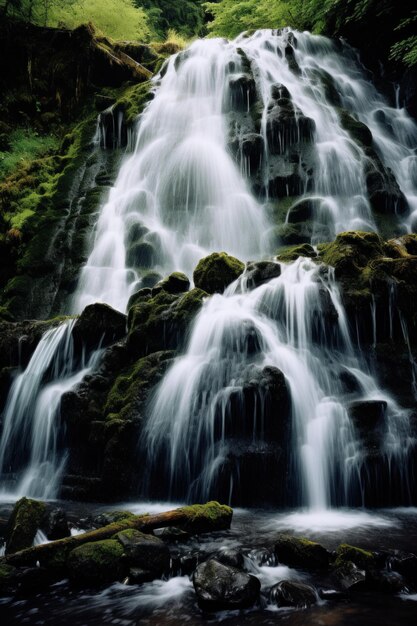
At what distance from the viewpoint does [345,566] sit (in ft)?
11.7

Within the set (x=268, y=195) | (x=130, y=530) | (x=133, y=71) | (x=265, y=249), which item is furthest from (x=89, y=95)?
(x=130, y=530)

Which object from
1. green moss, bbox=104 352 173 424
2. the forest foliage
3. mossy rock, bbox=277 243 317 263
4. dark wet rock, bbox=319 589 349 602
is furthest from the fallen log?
the forest foliage

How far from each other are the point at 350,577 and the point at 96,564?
1.96 m

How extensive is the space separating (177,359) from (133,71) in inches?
653

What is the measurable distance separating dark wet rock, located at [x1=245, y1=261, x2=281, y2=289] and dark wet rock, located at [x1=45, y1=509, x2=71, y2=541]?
16.7 feet

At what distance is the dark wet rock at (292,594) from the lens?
317cm

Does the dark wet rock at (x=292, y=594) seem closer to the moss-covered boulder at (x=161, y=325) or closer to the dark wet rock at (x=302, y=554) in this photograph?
the dark wet rock at (x=302, y=554)

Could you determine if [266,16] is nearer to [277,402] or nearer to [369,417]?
[277,402]

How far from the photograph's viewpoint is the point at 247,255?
12.0m

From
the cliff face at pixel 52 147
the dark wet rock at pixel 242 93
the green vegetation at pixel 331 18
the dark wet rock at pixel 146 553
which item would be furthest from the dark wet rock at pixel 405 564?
the green vegetation at pixel 331 18

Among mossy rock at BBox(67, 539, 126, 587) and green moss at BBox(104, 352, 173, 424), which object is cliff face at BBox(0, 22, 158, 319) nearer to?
green moss at BBox(104, 352, 173, 424)

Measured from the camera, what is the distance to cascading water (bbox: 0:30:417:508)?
597 cm

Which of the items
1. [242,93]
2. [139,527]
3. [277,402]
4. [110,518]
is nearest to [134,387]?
[277,402]

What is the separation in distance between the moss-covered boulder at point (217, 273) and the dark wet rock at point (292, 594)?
5.95 metres
